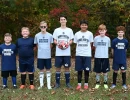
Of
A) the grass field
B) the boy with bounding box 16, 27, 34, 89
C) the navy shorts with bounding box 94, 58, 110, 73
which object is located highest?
the boy with bounding box 16, 27, 34, 89

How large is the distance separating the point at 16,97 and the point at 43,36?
1835 millimetres

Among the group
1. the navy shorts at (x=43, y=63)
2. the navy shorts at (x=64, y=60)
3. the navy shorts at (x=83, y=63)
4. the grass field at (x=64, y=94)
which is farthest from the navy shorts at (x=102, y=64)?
the navy shorts at (x=43, y=63)

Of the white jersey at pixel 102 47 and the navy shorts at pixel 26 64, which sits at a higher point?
the white jersey at pixel 102 47

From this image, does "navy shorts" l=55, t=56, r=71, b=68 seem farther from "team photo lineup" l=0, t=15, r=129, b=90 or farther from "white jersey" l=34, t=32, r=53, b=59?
"white jersey" l=34, t=32, r=53, b=59

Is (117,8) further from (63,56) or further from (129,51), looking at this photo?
(63,56)

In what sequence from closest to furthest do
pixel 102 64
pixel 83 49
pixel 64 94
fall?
pixel 64 94
pixel 83 49
pixel 102 64

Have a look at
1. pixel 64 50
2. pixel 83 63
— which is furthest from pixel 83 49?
pixel 64 50

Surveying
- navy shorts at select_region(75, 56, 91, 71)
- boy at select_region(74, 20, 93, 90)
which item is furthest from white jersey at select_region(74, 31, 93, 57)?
navy shorts at select_region(75, 56, 91, 71)

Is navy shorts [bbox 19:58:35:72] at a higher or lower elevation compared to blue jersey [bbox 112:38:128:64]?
lower

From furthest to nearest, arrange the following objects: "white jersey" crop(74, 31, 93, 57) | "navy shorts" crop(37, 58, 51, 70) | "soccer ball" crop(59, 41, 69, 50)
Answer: "navy shorts" crop(37, 58, 51, 70) < "white jersey" crop(74, 31, 93, 57) < "soccer ball" crop(59, 41, 69, 50)

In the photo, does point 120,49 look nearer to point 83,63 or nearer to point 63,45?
point 83,63

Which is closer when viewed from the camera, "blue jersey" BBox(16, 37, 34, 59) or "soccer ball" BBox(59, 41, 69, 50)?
"soccer ball" BBox(59, 41, 69, 50)

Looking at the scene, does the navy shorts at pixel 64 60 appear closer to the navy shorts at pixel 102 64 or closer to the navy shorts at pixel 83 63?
the navy shorts at pixel 83 63

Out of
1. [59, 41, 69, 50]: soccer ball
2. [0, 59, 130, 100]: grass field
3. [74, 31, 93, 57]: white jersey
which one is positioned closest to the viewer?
[0, 59, 130, 100]: grass field
